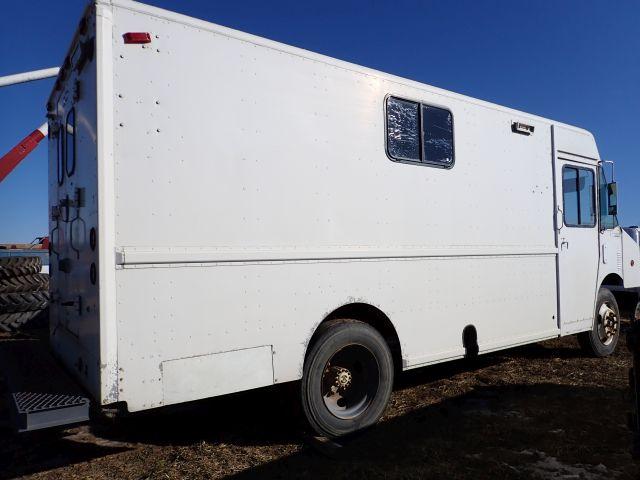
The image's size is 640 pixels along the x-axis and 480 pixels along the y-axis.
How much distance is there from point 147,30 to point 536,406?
4.69 m

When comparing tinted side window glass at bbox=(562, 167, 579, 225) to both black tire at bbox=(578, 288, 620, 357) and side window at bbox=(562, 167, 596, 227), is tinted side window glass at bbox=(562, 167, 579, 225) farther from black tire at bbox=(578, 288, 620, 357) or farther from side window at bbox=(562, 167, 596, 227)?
black tire at bbox=(578, 288, 620, 357)

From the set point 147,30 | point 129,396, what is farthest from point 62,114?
point 129,396

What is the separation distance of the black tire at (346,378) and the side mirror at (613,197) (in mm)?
4575

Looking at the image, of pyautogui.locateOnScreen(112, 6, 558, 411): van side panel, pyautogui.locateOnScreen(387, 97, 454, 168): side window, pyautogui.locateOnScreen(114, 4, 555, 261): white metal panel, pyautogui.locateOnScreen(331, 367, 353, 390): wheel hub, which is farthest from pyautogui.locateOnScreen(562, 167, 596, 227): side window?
pyautogui.locateOnScreen(331, 367, 353, 390): wheel hub

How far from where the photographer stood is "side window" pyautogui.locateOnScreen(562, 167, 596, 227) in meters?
6.13

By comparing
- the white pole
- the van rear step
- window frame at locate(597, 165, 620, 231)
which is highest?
the white pole

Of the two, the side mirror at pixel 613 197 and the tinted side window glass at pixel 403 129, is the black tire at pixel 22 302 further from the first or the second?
the side mirror at pixel 613 197

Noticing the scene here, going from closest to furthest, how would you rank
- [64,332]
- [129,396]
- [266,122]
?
[129,396], [266,122], [64,332]

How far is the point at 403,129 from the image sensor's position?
435 centimetres

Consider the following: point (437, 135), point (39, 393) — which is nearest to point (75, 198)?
point (39, 393)

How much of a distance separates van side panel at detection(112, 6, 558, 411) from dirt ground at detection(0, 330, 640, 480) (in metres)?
0.62

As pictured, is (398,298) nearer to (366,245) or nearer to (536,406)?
(366,245)

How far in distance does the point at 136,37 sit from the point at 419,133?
250 centimetres

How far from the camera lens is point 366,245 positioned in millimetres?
4047
